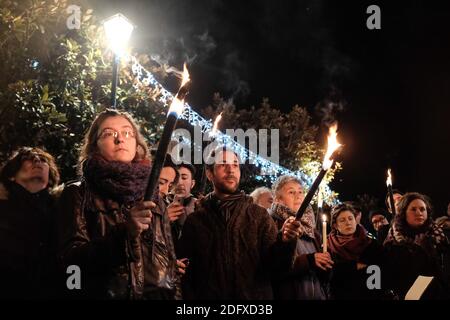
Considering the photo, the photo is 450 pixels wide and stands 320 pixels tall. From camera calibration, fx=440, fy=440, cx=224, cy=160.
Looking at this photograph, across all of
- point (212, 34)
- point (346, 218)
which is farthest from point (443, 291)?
point (212, 34)

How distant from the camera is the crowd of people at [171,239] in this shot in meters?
2.44

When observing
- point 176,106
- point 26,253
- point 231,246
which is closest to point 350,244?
point 231,246

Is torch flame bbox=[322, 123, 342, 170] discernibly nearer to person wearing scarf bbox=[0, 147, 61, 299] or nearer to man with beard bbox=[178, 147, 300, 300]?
man with beard bbox=[178, 147, 300, 300]

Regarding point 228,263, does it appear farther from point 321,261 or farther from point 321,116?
point 321,116

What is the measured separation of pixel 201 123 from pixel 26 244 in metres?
11.7

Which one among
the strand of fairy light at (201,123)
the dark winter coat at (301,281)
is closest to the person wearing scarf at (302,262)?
the dark winter coat at (301,281)

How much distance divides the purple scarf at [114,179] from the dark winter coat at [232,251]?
50.4 inches

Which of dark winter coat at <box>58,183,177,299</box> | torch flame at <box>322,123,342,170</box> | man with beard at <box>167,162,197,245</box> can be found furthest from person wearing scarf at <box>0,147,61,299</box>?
torch flame at <box>322,123,342,170</box>

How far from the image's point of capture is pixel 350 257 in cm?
548

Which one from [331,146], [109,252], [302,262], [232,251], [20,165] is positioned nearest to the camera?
[109,252]

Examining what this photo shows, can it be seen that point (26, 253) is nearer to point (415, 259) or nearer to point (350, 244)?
point (350, 244)

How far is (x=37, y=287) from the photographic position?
10.2 ft
